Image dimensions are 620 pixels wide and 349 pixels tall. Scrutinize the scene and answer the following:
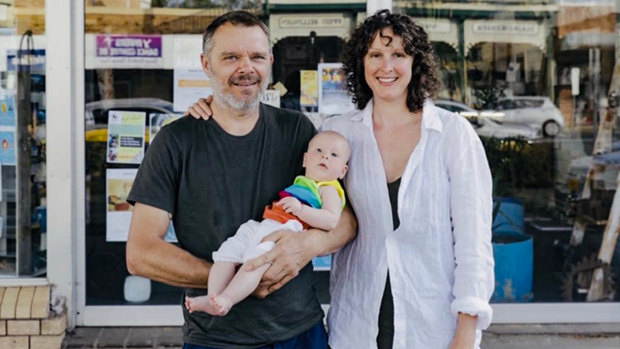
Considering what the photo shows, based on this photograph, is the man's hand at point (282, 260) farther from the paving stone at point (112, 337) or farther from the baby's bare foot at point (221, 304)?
the paving stone at point (112, 337)

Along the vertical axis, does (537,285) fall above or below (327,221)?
below

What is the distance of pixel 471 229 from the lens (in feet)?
8.21

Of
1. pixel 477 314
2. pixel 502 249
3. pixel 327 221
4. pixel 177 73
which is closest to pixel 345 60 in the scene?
pixel 327 221

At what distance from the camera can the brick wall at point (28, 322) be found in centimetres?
482

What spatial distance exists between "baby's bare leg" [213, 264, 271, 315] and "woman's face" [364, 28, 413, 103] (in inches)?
26.6

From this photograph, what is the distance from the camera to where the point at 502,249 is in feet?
18.5

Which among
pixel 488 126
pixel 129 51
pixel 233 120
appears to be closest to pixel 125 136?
pixel 129 51

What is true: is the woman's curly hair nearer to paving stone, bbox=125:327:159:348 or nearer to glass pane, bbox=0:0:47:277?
paving stone, bbox=125:327:159:348

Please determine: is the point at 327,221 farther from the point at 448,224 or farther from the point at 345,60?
the point at 345,60

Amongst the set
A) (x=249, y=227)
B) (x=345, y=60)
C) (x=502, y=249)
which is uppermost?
(x=345, y=60)

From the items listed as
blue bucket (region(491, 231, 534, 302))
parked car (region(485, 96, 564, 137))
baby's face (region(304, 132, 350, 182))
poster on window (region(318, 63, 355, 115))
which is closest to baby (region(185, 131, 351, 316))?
baby's face (region(304, 132, 350, 182))

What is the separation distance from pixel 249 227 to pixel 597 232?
3839mm

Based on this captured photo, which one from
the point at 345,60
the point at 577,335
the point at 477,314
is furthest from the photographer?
the point at 577,335

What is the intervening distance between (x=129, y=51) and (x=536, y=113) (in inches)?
113
